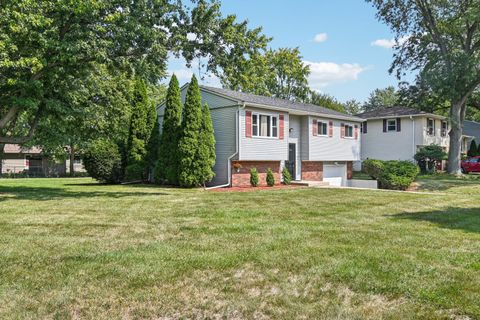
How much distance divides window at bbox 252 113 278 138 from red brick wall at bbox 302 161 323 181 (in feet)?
12.3

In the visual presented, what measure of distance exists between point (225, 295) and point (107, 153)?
59.0 feet

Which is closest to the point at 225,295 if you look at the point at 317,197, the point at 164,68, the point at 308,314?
the point at 308,314

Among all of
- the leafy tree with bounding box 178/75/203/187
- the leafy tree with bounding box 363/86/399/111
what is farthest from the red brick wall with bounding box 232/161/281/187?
the leafy tree with bounding box 363/86/399/111

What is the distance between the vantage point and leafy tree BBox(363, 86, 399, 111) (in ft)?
240

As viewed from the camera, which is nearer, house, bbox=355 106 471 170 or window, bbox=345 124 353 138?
window, bbox=345 124 353 138

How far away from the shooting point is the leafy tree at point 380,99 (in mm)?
73000

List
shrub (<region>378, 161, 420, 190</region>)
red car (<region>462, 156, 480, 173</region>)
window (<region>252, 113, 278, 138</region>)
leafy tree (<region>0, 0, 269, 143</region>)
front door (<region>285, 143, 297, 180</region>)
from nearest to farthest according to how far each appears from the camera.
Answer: leafy tree (<region>0, 0, 269, 143</region>) → window (<region>252, 113, 278, 138</region>) → shrub (<region>378, 161, 420, 190</region>) → front door (<region>285, 143, 297, 180</region>) → red car (<region>462, 156, 480, 173</region>)

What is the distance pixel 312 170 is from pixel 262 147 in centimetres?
521

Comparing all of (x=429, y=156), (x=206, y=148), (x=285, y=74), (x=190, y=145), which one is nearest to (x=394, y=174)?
(x=206, y=148)

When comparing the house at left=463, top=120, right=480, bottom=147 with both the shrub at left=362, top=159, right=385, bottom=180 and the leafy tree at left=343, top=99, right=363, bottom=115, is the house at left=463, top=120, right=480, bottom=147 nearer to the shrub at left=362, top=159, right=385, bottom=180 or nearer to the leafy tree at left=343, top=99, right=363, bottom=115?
the leafy tree at left=343, top=99, right=363, bottom=115

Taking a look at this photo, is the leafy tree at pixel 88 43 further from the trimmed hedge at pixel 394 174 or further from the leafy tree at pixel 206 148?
the trimmed hedge at pixel 394 174

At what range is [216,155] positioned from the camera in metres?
20.1

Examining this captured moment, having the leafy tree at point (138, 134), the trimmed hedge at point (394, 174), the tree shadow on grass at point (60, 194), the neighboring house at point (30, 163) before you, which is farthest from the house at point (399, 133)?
the neighboring house at point (30, 163)

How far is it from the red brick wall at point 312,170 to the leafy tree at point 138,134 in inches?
359
